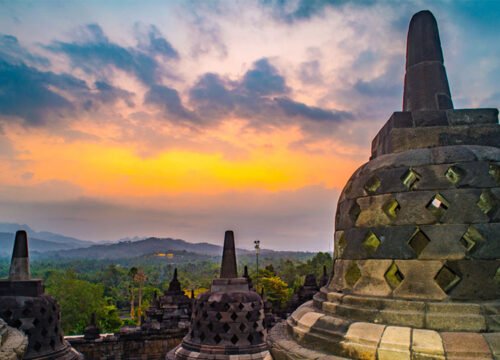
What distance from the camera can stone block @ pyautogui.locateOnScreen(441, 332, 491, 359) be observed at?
2650mm

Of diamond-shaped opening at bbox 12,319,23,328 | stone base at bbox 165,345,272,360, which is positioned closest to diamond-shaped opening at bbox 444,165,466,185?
stone base at bbox 165,345,272,360

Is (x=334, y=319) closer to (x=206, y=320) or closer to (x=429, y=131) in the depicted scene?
(x=429, y=131)

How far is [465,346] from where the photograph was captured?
270cm

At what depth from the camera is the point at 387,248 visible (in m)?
Result: 3.30

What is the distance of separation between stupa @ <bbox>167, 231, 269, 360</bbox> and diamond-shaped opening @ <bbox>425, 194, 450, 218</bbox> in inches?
267

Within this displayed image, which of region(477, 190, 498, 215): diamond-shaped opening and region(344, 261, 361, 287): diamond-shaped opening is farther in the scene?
region(344, 261, 361, 287): diamond-shaped opening

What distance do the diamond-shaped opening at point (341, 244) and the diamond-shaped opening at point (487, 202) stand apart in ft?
3.85

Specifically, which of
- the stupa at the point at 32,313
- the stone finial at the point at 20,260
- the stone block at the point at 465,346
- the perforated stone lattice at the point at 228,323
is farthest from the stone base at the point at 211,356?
the stone block at the point at 465,346

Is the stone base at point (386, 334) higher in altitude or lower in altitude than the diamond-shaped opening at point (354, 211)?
lower

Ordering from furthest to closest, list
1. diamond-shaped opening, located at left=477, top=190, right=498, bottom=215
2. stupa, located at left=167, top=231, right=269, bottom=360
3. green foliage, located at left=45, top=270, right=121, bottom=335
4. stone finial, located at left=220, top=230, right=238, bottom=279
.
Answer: green foliage, located at left=45, top=270, right=121, bottom=335
stone finial, located at left=220, top=230, right=238, bottom=279
stupa, located at left=167, top=231, right=269, bottom=360
diamond-shaped opening, located at left=477, top=190, right=498, bottom=215

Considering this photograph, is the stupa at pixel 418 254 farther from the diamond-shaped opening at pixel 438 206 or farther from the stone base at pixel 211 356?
the stone base at pixel 211 356

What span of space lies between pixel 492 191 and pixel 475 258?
555 millimetres

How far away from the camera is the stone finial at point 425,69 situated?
160 inches

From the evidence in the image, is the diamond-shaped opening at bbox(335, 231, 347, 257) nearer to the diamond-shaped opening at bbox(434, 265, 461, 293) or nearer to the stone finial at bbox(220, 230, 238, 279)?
the diamond-shaped opening at bbox(434, 265, 461, 293)
